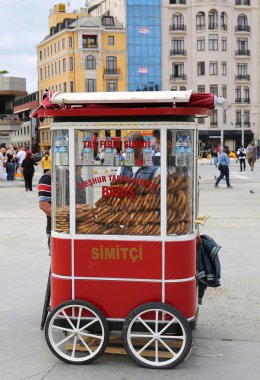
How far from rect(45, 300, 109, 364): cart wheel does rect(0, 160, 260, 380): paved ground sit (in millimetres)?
104

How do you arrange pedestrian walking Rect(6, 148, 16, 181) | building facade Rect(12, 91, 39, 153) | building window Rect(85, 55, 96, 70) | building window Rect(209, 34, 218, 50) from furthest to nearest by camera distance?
1. building facade Rect(12, 91, 39, 153)
2. building window Rect(209, 34, 218, 50)
3. building window Rect(85, 55, 96, 70)
4. pedestrian walking Rect(6, 148, 16, 181)

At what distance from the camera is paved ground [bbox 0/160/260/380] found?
509 cm

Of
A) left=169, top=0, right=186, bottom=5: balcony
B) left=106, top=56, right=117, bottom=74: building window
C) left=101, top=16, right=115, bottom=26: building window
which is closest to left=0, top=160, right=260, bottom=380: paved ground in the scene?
left=106, top=56, right=117, bottom=74: building window

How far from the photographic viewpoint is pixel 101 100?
523 centimetres

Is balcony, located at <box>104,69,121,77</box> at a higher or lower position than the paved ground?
higher

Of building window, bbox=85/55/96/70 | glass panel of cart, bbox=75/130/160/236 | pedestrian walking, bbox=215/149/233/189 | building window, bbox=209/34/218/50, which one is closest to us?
glass panel of cart, bbox=75/130/160/236

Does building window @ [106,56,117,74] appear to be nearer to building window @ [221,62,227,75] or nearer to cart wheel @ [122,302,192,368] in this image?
building window @ [221,62,227,75]

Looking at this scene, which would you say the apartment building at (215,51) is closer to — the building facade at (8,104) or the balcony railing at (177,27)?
the balcony railing at (177,27)

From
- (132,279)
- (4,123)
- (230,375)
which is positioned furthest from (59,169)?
(4,123)

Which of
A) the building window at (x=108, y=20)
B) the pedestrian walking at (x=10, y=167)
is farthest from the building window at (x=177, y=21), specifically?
the pedestrian walking at (x=10, y=167)

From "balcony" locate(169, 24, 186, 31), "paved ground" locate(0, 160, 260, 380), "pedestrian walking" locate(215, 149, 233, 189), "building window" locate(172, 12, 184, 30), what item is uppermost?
"building window" locate(172, 12, 184, 30)

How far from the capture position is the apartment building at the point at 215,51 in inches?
3263

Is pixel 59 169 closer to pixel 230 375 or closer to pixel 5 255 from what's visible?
pixel 230 375

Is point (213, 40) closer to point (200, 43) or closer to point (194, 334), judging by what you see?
point (200, 43)
